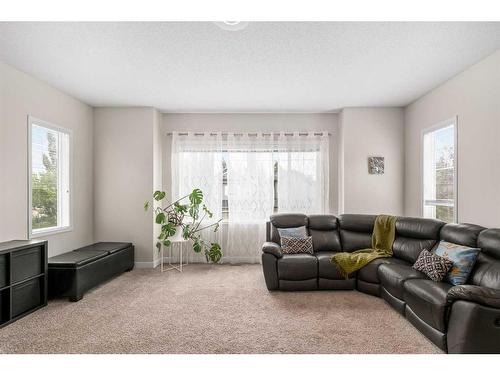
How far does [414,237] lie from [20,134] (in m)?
4.97

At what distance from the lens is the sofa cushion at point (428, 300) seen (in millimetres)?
2318

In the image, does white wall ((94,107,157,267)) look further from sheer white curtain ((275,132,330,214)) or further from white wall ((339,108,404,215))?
white wall ((339,108,404,215))

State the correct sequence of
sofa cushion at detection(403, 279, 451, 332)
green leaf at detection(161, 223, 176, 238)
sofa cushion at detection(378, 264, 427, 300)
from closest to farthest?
sofa cushion at detection(403, 279, 451, 332), sofa cushion at detection(378, 264, 427, 300), green leaf at detection(161, 223, 176, 238)

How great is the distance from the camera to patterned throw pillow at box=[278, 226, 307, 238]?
4453mm

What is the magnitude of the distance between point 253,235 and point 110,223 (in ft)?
8.16

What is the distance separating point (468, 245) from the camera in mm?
2969

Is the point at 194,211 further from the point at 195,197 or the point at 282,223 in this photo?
the point at 282,223

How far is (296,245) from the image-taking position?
4.27m

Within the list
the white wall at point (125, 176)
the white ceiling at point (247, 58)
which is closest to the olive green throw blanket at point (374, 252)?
the white ceiling at point (247, 58)

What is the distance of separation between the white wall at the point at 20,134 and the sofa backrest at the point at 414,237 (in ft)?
15.4

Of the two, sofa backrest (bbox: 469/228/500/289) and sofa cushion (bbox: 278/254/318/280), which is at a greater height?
sofa backrest (bbox: 469/228/500/289)

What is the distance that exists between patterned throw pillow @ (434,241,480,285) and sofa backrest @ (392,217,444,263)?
1.83ft

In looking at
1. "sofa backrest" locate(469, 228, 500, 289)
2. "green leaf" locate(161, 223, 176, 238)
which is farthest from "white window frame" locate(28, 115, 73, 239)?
"sofa backrest" locate(469, 228, 500, 289)

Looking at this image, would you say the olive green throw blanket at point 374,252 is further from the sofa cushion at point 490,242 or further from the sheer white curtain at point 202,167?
the sheer white curtain at point 202,167
